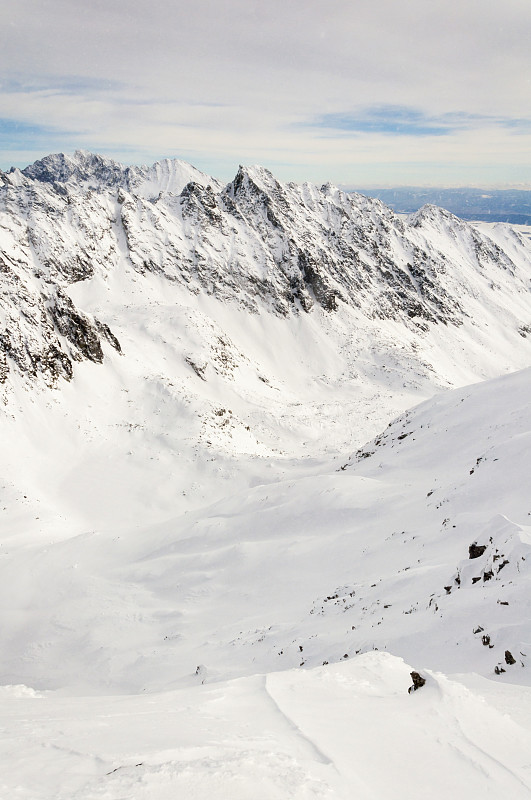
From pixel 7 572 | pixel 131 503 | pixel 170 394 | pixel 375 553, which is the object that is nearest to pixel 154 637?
pixel 375 553

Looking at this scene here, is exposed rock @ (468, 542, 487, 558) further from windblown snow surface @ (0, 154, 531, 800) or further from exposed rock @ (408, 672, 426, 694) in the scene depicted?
exposed rock @ (408, 672, 426, 694)

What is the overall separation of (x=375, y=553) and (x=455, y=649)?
25.5ft

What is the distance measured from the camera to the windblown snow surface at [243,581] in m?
5.05

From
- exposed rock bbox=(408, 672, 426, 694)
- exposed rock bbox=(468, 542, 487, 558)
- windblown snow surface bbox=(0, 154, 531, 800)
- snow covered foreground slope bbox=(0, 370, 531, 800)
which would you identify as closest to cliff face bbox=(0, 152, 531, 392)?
windblown snow surface bbox=(0, 154, 531, 800)

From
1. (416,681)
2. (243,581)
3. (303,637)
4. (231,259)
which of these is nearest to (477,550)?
(303,637)

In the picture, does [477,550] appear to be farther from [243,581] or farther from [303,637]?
[243,581]

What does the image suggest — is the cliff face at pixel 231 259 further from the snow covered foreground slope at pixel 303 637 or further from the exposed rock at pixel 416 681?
the exposed rock at pixel 416 681

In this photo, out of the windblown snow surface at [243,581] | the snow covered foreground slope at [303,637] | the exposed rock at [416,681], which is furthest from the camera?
the exposed rock at [416,681]

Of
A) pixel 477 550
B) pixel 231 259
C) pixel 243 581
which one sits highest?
pixel 231 259

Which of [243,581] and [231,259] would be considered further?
[231,259]

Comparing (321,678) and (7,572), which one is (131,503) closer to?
(7,572)

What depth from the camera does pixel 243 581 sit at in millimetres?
17984

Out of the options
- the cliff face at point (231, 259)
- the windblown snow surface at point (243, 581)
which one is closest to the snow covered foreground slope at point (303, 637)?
the windblown snow surface at point (243, 581)

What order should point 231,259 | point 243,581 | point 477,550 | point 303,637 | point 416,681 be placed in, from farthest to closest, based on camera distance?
1. point 231,259
2. point 243,581
3. point 303,637
4. point 477,550
5. point 416,681
